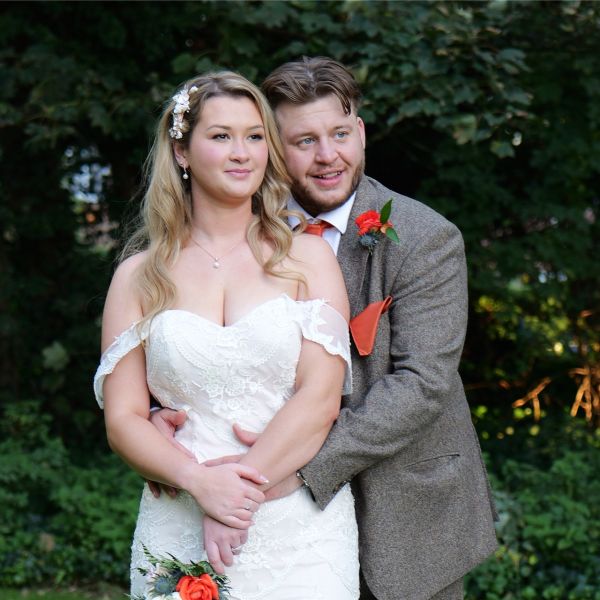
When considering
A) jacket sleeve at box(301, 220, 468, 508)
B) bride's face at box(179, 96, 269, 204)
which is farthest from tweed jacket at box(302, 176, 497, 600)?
bride's face at box(179, 96, 269, 204)

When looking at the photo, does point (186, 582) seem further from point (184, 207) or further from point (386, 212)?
point (386, 212)

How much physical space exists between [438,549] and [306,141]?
1309 mm

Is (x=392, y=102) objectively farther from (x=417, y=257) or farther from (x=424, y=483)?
(x=424, y=483)

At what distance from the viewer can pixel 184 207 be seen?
3037mm

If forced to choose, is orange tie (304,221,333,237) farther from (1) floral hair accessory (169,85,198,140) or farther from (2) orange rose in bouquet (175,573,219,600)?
(2) orange rose in bouquet (175,573,219,600)

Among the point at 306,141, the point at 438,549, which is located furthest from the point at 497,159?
the point at 438,549

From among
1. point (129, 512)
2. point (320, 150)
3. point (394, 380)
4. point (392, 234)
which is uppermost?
point (320, 150)

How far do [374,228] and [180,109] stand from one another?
66cm

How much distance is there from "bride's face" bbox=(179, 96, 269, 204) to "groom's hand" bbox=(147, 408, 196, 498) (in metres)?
0.63

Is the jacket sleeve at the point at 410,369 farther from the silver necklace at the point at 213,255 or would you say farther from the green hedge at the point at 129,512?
the green hedge at the point at 129,512

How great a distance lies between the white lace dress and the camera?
9.09ft

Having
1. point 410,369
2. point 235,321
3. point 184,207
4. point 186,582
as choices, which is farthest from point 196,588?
point 184,207

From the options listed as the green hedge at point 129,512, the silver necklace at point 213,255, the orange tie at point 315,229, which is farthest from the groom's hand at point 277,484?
the green hedge at point 129,512

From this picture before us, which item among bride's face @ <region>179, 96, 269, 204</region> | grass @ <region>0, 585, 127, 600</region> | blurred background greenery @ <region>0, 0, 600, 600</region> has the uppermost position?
bride's face @ <region>179, 96, 269, 204</region>
